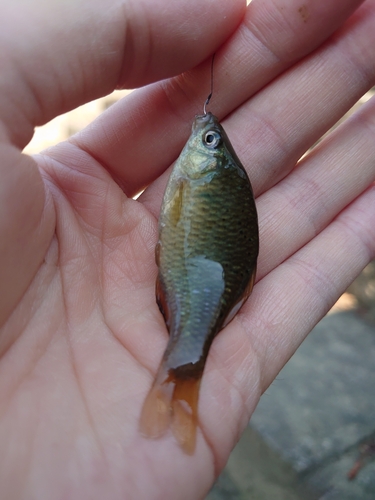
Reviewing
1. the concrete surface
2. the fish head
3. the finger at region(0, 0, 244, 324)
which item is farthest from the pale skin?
the concrete surface

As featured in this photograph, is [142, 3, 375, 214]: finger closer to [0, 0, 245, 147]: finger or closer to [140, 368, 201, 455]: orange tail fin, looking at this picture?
[0, 0, 245, 147]: finger

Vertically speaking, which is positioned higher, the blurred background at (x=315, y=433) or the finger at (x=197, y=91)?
the finger at (x=197, y=91)

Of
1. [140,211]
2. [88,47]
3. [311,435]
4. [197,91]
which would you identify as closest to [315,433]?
[311,435]

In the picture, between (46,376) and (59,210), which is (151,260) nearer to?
(59,210)

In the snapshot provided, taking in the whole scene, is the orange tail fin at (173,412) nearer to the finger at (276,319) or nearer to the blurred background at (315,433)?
the finger at (276,319)

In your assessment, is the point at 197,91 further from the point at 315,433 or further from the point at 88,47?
the point at 315,433

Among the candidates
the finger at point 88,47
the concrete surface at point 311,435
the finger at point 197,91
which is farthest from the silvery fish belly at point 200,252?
the concrete surface at point 311,435
